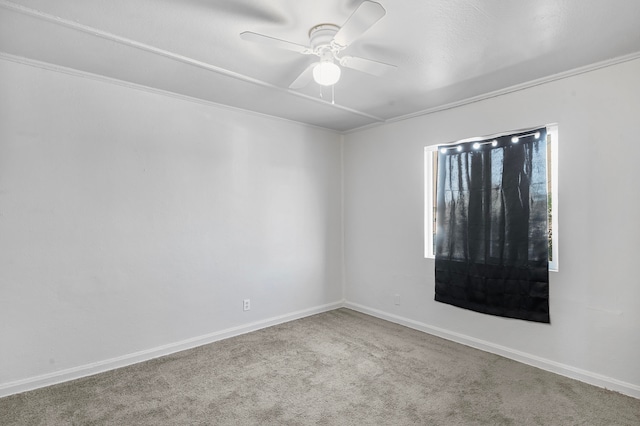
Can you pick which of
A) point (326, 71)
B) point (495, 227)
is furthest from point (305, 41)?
point (495, 227)

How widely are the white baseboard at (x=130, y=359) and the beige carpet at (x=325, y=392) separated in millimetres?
71

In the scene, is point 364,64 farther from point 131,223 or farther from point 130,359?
point 130,359

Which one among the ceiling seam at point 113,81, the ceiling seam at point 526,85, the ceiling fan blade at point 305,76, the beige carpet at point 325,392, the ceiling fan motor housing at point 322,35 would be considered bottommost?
the beige carpet at point 325,392

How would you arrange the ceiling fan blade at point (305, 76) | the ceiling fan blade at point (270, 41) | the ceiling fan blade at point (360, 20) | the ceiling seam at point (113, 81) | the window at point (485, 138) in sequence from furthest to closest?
the window at point (485, 138), the ceiling seam at point (113, 81), the ceiling fan blade at point (305, 76), the ceiling fan blade at point (270, 41), the ceiling fan blade at point (360, 20)

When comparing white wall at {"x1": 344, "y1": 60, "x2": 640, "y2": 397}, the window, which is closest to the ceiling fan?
white wall at {"x1": 344, "y1": 60, "x2": 640, "y2": 397}

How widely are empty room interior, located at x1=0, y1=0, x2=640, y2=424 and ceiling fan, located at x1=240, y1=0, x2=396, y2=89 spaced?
0.05 feet

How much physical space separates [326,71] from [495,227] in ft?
7.25

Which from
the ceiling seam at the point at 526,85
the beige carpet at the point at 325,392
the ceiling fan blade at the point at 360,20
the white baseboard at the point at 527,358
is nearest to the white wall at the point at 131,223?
the beige carpet at the point at 325,392

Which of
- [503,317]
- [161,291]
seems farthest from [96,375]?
[503,317]

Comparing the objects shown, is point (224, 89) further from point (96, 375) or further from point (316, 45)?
point (96, 375)

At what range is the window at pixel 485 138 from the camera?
9.43ft

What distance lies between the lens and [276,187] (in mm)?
4051

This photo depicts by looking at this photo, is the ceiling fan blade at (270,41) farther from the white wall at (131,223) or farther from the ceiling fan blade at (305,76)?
the white wall at (131,223)

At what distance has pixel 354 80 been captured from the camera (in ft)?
9.48
